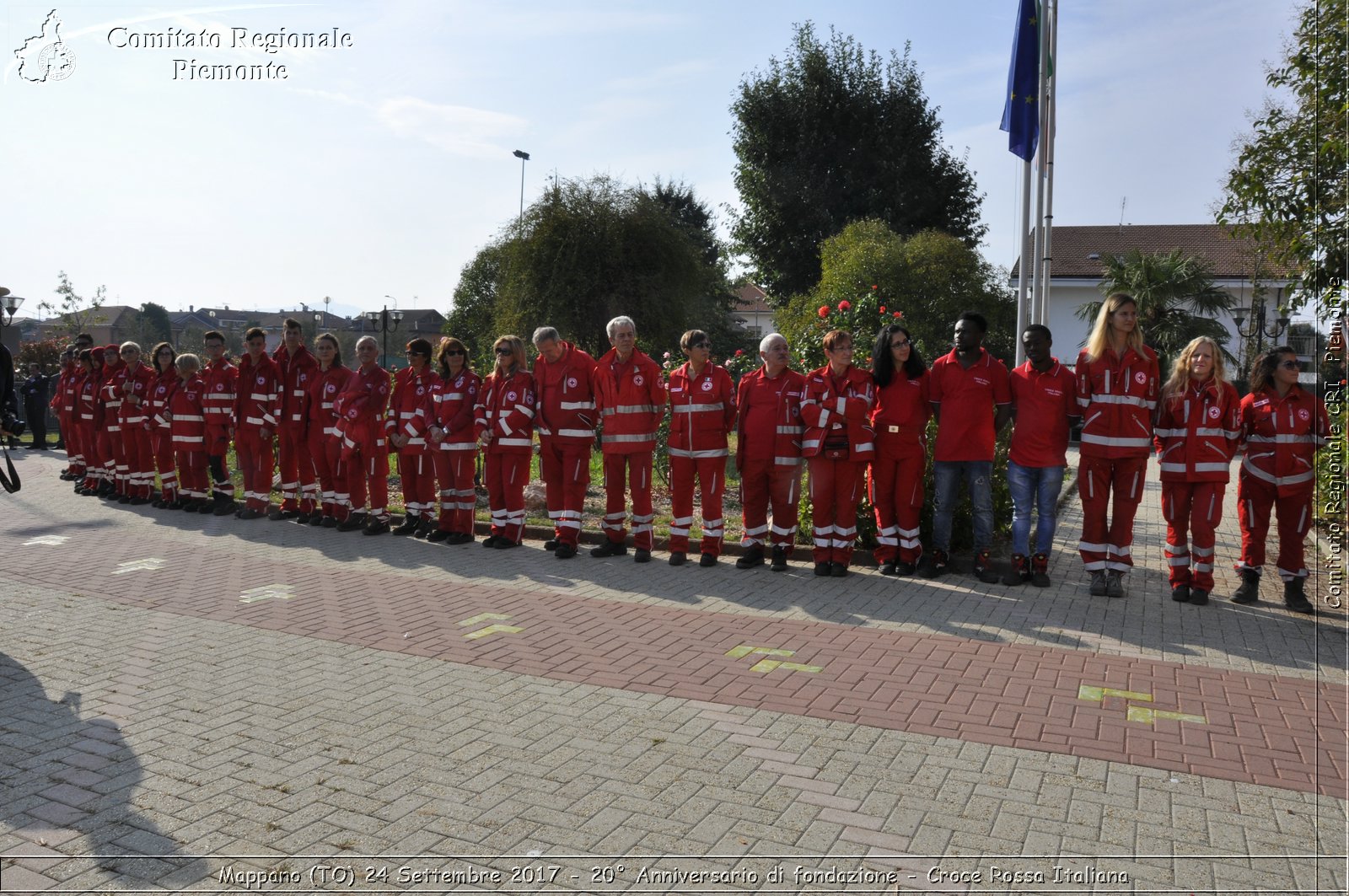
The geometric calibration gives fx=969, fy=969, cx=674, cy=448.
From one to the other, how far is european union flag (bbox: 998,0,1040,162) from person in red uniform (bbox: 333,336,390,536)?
810 cm

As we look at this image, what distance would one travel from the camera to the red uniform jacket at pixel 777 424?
9.00 meters

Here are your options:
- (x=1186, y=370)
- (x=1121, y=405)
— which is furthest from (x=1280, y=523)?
(x=1121, y=405)

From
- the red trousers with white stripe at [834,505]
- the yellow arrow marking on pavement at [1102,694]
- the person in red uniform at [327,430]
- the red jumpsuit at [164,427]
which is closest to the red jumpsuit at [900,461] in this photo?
the red trousers with white stripe at [834,505]

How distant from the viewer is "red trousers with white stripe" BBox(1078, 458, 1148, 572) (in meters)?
7.97

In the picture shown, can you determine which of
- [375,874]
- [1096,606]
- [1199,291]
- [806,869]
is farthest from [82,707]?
[1199,291]

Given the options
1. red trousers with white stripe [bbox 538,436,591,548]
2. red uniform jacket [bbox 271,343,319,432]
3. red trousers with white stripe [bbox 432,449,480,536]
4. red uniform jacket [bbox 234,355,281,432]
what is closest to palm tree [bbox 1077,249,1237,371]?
red trousers with white stripe [bbox 538,436,591,548]

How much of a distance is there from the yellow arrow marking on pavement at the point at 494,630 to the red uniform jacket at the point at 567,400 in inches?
116

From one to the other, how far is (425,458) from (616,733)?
6768 mm

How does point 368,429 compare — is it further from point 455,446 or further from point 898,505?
point 898,505

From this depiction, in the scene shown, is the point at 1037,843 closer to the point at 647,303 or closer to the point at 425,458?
the point at 425,458

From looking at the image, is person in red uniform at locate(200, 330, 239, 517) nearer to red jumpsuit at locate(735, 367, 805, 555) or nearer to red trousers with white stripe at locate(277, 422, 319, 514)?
red trousers with white stripe at locate(277, 422, 319, 514)

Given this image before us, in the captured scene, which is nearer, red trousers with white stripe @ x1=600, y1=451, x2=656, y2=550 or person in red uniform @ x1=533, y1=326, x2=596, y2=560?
red trousers with white stripe @ x1=600, y1=451, x2=656, y2=550

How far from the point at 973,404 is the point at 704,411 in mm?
2479

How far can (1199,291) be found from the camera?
29.4 meters
